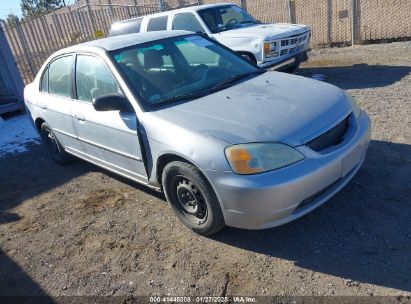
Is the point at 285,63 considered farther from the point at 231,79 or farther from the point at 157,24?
the point at 231,79

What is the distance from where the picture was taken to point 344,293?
263 centimetres

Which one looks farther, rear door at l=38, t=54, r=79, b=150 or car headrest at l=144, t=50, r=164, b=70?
rear door at l=38, t=54, r=79, b=150

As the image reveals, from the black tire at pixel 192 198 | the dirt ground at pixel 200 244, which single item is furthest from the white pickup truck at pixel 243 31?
the black tire at pixel 192 198

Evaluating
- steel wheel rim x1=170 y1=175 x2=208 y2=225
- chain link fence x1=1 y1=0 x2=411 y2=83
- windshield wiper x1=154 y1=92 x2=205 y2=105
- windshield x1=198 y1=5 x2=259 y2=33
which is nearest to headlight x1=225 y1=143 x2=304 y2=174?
steel wheel rim x1=170 y1=175 x2=208 y2=225

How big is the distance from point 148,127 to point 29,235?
189 cm

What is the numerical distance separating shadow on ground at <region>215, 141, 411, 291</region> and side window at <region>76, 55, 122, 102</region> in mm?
1908

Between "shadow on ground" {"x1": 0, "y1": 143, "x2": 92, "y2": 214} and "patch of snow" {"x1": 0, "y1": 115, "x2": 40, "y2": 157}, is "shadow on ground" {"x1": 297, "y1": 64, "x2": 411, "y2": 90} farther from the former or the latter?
"patch of snow" {"x1": 0, "y1": 115, "x2": 40, "y2": 157}

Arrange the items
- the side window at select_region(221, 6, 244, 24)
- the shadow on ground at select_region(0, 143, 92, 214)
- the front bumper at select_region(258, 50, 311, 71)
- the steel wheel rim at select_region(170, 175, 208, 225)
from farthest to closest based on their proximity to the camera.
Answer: the side window at select_region(221, 6, 244, 24) < the front bumper at select_region(258, 50, 311, 71) < the shadow on ground at select_region(0, 143, 92, 214) < the steel wheel rim at select_region(170, 175, 208, 225)

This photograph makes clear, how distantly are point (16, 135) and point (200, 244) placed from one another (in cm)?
584

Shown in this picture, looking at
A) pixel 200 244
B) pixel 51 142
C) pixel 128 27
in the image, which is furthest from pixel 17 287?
pixel 128 27

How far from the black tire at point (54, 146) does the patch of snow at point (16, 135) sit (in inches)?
51.0

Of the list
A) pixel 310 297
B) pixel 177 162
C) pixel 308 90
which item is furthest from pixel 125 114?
pixel 310 297

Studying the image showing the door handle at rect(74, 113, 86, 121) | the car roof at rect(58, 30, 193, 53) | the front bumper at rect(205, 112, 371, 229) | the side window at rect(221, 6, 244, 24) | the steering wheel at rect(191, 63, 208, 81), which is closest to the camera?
the front bumper at rect(205, 112, 371, 229)

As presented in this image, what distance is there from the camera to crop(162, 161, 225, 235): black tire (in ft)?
10.1
